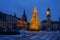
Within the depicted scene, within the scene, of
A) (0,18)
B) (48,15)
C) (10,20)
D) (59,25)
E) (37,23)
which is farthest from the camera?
(59,25)

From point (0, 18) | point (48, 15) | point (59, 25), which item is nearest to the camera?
point (48, 15)

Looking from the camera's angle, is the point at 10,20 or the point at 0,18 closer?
the point at 0,18

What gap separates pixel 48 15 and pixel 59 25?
8455 centimetres

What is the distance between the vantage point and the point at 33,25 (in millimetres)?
64750

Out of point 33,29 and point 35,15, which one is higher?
point 35,15

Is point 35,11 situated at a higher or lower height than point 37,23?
higher

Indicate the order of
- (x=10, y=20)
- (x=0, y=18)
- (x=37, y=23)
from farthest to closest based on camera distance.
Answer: (x=10, y=20)
(x=0, y=18)
(x=37, y=23)

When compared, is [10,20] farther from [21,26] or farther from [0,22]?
[0,22]

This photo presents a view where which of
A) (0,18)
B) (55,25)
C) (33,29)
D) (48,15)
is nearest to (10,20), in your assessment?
(0,18)

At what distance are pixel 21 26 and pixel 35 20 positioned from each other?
5974 centimetres

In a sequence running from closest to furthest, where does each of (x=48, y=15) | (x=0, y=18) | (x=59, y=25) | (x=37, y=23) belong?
1. (x=37, y=23)
2. (x=48, y=15)
3. (x=0, y=18)
4. (x=59, y=25)

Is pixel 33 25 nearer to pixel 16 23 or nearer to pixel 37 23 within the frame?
pixel 37 23

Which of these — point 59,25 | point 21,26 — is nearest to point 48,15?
point 21,26

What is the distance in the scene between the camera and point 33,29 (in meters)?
67.0
